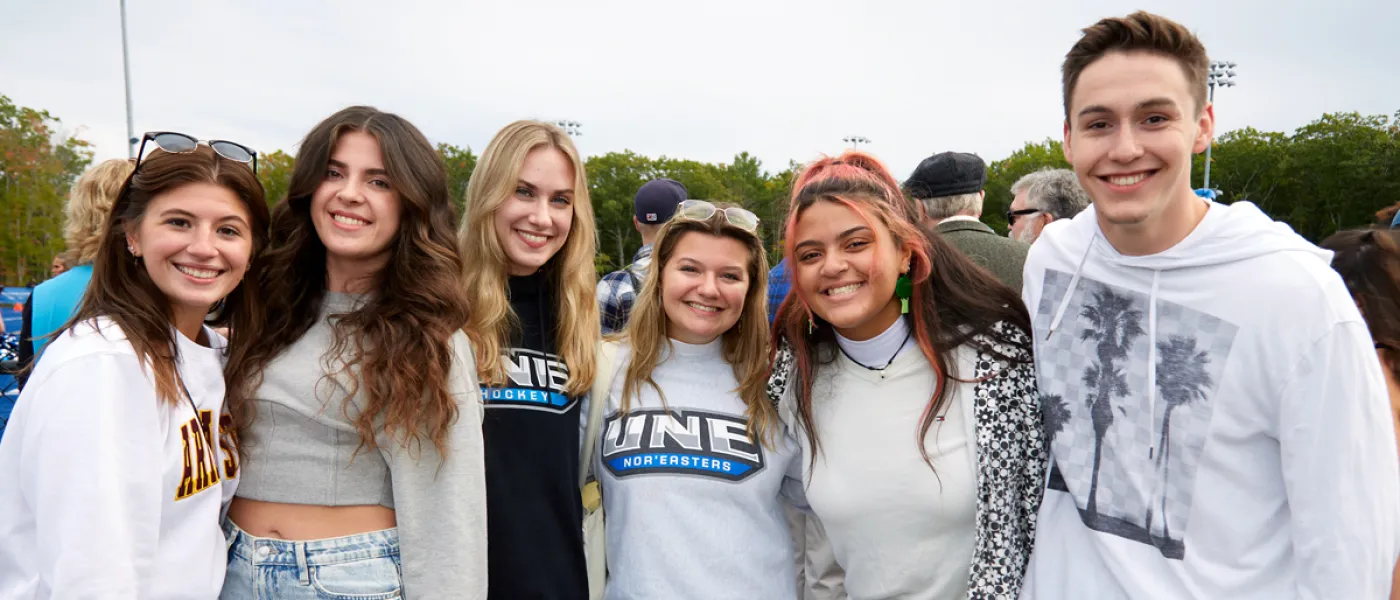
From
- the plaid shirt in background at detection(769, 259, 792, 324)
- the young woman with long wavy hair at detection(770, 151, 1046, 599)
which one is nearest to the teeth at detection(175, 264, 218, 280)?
the young woman with long wavy hair at detection(770, 151, 1046, 599)

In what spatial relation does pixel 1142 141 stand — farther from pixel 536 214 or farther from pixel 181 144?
pixel 181 144

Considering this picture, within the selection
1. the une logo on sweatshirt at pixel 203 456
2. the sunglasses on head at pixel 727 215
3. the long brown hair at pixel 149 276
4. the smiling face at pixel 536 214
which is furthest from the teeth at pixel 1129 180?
the une logo on sweatshirt at pixel 203 456

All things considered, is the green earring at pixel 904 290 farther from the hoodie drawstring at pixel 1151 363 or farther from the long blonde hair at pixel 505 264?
the long blonde hair at pixel 505 264

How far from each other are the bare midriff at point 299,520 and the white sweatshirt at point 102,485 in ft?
0.52

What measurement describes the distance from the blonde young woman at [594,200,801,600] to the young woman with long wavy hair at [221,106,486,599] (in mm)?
628

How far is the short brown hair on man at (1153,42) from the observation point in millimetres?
2217

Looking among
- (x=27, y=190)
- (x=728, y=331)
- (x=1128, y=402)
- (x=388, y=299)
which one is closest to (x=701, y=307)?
(x=728, y=331)

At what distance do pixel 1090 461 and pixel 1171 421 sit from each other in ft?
0.98

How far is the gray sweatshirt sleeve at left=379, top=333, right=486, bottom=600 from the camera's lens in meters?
2.34

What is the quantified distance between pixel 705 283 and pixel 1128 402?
1543 millimetres

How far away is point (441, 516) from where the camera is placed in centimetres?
237

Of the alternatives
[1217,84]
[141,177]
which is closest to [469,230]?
[141,177]

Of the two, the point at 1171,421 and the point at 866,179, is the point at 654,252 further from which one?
the point at 1171,421

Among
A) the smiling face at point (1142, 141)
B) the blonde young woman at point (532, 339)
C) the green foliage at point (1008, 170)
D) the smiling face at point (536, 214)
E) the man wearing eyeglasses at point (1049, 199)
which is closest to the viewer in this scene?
the smiling face at point (1142, 141)
